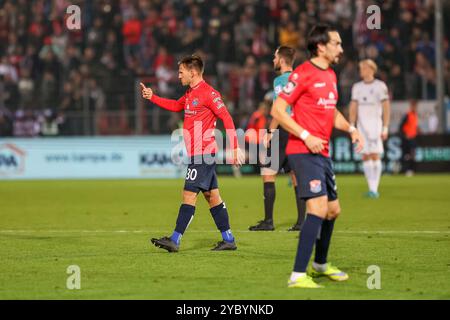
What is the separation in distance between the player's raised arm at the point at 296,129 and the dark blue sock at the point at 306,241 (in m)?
0.61

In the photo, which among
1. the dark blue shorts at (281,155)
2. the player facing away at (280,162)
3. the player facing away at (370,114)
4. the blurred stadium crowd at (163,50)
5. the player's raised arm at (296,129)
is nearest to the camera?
the player's raised arm at (296,129)

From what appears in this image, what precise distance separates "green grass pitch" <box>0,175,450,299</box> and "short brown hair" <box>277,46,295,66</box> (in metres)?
2.34

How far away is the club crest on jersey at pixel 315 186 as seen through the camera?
27.6 feet

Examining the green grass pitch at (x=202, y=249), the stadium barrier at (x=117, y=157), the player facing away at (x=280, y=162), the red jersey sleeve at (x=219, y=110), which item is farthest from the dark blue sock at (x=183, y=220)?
the stadium barrier at (x=117, y=157)

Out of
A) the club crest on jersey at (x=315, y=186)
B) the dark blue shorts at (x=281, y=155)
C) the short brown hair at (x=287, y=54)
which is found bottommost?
the club crest on jersey at (x=315, y=186)

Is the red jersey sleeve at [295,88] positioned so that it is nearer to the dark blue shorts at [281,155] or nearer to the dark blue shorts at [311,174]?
the dark blue shorts at [311,174]

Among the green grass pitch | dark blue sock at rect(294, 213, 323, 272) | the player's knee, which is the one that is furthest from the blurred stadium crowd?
dark blue sock at rect(294, 213, 323, 272)

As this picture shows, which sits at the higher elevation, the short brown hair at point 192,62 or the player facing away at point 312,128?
the short brown hair at point 192,62

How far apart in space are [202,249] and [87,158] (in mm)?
17673

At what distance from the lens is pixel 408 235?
12805 millimetres

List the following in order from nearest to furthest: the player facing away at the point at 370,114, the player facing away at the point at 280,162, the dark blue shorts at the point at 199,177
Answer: the dark blue shorts at the point at 199,177, the player facing away at the point at 280,162, the player facing away at the point at 370,114

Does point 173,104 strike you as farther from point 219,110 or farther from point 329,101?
point 329,101

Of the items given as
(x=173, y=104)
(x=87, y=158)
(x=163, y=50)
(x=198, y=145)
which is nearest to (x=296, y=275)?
(x=198, y=145)

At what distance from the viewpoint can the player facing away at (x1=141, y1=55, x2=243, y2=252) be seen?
1105 cm
